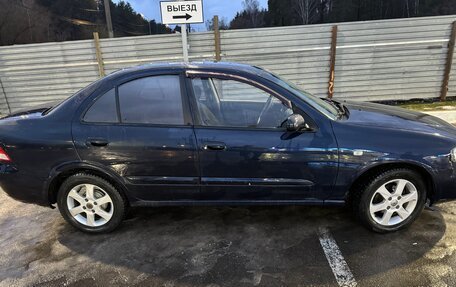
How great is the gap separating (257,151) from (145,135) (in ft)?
3.25

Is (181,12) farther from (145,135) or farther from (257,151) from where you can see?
(257,151)

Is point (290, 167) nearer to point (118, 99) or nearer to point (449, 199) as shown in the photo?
point (449, 199)

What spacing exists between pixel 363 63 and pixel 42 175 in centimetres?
881

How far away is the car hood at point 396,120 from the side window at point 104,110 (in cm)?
211

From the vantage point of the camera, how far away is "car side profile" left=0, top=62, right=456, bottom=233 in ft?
10.4

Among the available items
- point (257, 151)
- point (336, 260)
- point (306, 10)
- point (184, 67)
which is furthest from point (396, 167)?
point (306, 10)

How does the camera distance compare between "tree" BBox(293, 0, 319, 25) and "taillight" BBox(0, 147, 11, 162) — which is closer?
"taillight" BBox(0, 147, 11, 162)

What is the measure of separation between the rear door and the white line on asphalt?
1247 millimetres

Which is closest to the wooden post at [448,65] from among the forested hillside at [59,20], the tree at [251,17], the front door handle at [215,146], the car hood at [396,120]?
the car hood at [396,120]

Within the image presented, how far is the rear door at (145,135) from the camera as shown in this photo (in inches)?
127

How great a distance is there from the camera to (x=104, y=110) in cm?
333

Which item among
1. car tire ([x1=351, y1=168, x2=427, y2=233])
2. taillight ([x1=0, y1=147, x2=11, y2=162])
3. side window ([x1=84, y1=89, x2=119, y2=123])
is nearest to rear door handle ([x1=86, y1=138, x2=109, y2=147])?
side window ([x1=84, y1=89, x2=119, y2=123])

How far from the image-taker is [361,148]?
10.3 feet

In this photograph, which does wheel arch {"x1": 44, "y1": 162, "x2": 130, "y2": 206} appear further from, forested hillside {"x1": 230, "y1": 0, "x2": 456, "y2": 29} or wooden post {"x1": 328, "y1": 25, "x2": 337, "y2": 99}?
→ forested hillside {"x1": 230, "y1": 0, "x2": 456, "y2": 29}
